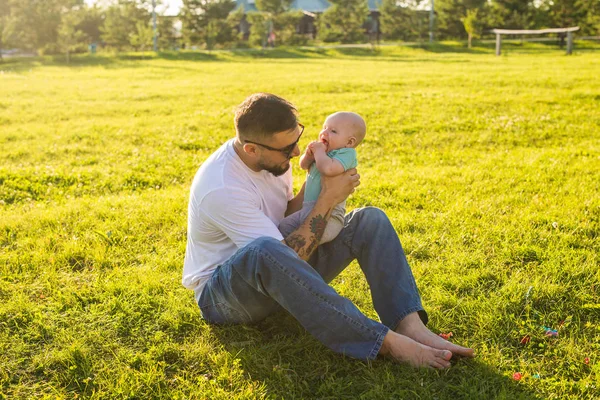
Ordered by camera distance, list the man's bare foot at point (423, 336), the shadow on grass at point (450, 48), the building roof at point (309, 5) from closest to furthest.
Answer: the man's bare foot at point (423, 336) < the shadow on grass at point (450, 48) < the building roof at point (309, 5)

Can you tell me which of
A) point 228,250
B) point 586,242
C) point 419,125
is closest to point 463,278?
point 586,242

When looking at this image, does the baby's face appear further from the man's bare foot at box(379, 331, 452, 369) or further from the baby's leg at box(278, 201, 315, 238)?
the man's bare foot at box(379, 331, 452, 369)

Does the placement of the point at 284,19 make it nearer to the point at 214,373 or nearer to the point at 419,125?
the point at 419,125

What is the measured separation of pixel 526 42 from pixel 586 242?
40434mm

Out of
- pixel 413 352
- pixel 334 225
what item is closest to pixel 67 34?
pixel 334 225

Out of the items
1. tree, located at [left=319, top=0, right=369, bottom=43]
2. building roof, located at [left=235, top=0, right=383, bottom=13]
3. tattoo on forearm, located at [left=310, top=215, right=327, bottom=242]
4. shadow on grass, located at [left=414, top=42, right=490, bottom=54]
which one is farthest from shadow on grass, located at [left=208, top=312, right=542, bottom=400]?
building roof, located at [left=235, top=0, right=383, bottom=13]

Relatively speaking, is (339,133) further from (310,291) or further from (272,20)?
(272,20)

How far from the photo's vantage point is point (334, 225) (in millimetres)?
3715

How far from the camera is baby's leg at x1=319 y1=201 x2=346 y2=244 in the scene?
369 cm

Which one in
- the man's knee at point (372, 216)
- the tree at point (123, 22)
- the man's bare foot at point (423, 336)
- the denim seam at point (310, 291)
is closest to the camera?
the denim seam at point (310, 291)

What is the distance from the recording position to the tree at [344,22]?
4691 cm

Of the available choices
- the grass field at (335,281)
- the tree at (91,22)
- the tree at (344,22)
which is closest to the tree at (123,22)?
the tree at (91,22)

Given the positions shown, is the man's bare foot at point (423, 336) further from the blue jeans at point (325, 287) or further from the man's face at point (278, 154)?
the man's face at point (278, 154)

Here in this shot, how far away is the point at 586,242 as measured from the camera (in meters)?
5.05
